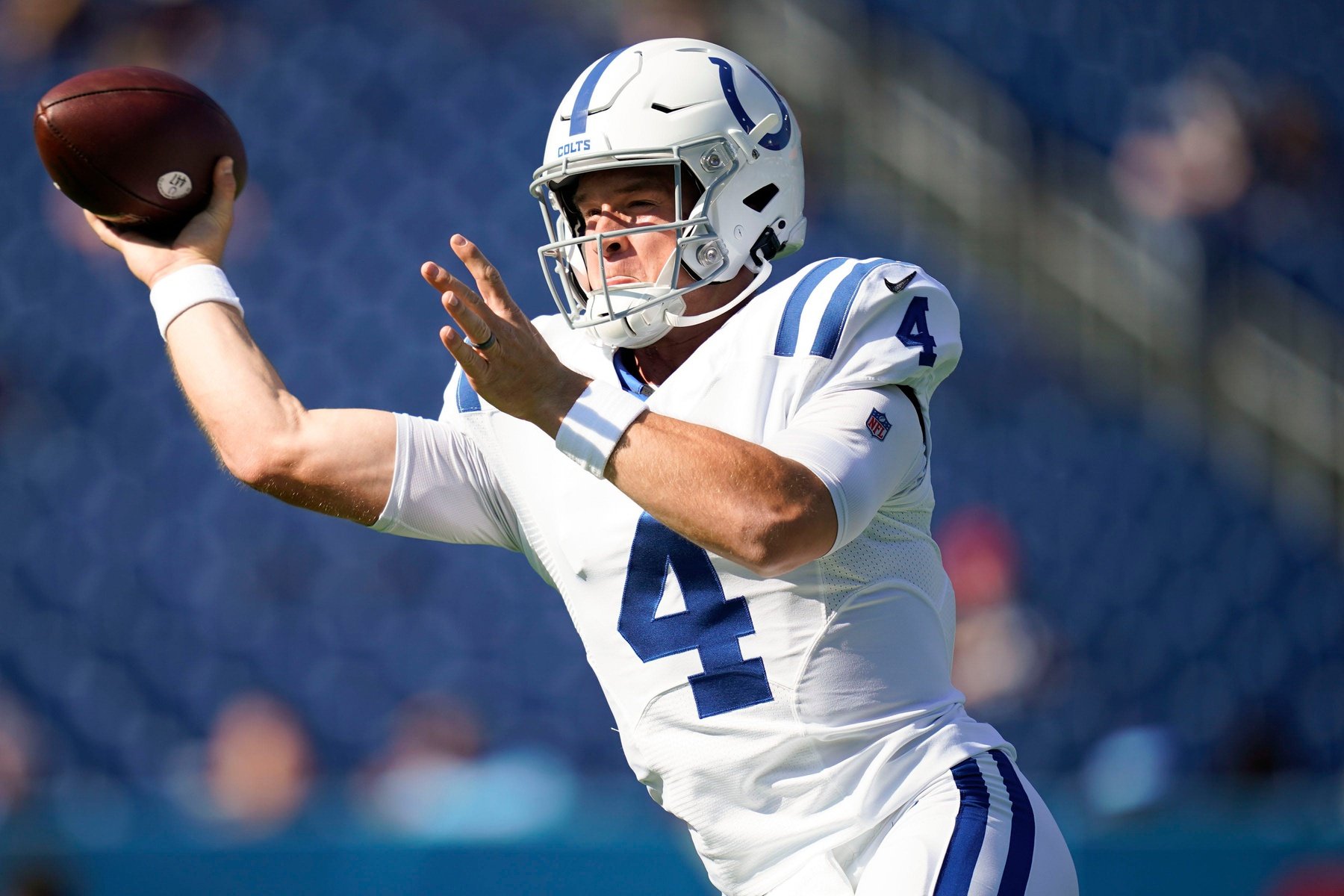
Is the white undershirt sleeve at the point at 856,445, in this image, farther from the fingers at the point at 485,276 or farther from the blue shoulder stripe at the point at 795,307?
the fingers at the point at 485,276

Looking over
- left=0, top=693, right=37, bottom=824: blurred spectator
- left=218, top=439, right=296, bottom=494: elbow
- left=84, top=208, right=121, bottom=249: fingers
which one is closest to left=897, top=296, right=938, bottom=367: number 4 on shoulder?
left=218, top=439, right=296, bottom=494: elbow

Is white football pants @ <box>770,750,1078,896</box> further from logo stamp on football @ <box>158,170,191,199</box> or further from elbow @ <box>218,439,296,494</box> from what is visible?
logo stamp on football @ <box>158,170,191,199</box>

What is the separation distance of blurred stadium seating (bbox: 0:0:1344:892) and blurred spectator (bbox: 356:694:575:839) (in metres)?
0.12

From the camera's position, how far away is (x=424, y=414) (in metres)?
4.31

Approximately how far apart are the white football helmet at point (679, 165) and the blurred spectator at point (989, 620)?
2.20 metres

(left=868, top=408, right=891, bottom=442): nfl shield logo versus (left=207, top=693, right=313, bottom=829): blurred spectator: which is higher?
(left=868, top=408, right=891, bottom=442): nfl shield logo

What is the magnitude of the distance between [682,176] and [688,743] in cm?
65

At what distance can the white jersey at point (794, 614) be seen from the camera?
1414mm

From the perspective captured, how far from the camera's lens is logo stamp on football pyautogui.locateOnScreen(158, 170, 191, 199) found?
5.49 feet

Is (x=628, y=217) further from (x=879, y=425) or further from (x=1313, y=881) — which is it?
(x=1313, y=881)

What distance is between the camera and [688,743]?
4.82 feet

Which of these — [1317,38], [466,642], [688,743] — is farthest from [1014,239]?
[688,743]

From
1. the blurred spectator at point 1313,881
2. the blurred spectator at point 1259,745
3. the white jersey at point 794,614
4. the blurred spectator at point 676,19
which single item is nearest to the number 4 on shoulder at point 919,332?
the white jersey at point 794,614

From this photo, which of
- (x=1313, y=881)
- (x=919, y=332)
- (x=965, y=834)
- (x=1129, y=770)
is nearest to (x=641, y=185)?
(x=919, y=332)
